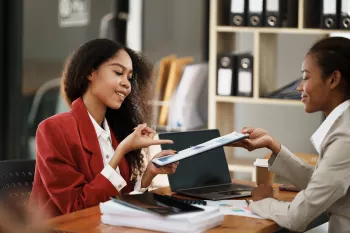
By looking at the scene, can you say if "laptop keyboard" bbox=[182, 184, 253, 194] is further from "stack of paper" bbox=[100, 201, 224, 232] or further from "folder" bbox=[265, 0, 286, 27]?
"folder" bbox=[265, 0, 286, 27]

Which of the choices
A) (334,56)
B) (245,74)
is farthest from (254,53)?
(334,56)

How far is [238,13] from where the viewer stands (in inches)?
166

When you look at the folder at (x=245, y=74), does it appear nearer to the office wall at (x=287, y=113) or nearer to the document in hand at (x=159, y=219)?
the office wall at (x=287, y=113)

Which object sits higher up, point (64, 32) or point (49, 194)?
point (64, 32)

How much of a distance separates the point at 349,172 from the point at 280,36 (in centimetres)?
281

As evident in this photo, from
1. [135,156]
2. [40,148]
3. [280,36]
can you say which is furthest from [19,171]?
[280,36]

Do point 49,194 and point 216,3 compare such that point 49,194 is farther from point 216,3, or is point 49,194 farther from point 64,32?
point 64,32

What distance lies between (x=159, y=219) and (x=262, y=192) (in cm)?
68

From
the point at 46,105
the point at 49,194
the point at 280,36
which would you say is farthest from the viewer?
the point at 46,105

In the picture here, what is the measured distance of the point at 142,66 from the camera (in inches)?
109

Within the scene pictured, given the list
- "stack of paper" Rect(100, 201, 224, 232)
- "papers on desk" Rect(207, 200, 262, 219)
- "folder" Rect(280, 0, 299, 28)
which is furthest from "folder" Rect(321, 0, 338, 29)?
"stack of paper" Rect(100, 201, 224, 232)

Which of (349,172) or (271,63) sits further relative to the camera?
(271,63)

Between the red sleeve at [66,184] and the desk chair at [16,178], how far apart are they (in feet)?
0.51

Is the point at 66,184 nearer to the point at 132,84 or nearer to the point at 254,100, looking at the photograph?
the point at 132,84
